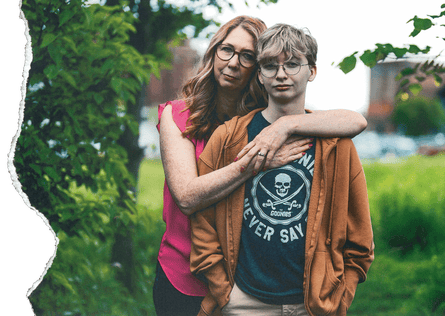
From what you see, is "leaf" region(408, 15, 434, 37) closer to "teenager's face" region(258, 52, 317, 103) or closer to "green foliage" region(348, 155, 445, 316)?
"teenager's face" region(258, 52, 317, 103)

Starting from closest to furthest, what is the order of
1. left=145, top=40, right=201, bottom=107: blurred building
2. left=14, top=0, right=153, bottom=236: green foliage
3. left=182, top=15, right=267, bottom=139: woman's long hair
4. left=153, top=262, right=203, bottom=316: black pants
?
left=182, top=15, right=267, bottom=139: woman's long hair
left=153, top=262, right=203, bottom=316: black pants
left=14, top=0, right=153, bottom=236: green foliage
left=145, top=40, right=201, bottom=107: blurred building

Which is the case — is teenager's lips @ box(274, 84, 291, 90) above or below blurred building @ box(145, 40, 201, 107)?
above

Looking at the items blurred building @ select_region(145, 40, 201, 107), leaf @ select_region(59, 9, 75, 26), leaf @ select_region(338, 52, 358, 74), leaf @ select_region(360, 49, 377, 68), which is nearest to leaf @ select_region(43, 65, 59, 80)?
leaf @ select_region(59, 9, 75, 26)

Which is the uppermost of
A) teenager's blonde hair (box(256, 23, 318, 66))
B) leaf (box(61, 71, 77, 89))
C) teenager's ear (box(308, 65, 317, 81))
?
teenager's blonde hair (box(256, 23, 318, 66))

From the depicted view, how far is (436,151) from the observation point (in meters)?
4.95

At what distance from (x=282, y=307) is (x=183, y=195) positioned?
0.70 meters

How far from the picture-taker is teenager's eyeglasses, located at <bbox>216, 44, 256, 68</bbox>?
81.4 inches

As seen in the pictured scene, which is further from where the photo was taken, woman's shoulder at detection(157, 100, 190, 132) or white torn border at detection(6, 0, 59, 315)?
white torn border at detection(6, 0, 59, 315)

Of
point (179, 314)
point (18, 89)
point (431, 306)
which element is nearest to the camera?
point (179, 314)

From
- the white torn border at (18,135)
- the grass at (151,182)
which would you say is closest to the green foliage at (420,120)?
the grass at (151,182)

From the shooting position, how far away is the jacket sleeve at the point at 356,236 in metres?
1.95

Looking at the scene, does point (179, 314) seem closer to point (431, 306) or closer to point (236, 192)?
point (236, 192)

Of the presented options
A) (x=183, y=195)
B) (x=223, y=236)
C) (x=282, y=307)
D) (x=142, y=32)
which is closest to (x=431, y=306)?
(x=282, y=307)

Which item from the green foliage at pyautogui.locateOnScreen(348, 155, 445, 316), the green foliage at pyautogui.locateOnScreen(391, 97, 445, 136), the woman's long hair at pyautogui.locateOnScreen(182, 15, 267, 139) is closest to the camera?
the woman's long hair at pyautogui.locateOnScreen(182, 15, 267, 139)
